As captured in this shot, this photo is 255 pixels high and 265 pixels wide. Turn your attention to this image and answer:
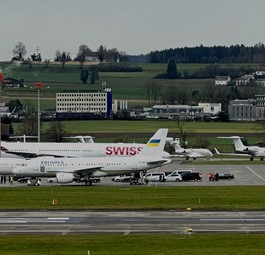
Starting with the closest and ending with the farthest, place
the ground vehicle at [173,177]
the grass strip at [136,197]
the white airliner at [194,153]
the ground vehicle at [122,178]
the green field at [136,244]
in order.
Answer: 1. the green field at [136,244]
2. the grass strip at [136,197]
3. the ground vehicle at [122,178]
4. the ground vehicle at [173,177]
5. the white airliner at [194,153]

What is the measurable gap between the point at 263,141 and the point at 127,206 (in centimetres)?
12354

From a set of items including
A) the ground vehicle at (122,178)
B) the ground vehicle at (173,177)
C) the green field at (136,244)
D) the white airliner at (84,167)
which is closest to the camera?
the green field at (136,244)

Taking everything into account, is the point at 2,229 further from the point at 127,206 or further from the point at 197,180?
the point at 197,180

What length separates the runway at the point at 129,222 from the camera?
194 feet

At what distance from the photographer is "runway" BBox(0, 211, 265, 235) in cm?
5906

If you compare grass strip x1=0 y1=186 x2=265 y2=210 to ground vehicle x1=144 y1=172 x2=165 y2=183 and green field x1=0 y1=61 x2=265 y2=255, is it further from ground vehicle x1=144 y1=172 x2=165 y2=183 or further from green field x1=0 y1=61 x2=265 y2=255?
ground vehicle x1=144 y1=172 x2=165 y2=183


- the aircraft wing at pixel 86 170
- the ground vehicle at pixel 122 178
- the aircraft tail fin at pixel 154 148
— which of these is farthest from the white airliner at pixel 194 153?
the aircraft wing at pixel 86 170

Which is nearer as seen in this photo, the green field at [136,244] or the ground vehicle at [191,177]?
the green field at [136,244]

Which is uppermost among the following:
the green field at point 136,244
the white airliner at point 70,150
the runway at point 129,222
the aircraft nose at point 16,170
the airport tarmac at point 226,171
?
the green field at point 136,244

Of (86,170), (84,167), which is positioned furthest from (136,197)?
(84,167)

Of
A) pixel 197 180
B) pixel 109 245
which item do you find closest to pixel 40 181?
pixel 197 180

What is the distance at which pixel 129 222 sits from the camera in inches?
2482

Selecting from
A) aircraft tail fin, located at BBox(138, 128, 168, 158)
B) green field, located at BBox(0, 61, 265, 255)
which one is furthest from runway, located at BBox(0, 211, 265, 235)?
aircraft tail fin, located at BBox(138, 128, 168, 158)

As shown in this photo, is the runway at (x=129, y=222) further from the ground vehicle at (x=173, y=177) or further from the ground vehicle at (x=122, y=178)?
the ground vehicle at (x=173, y=177)
